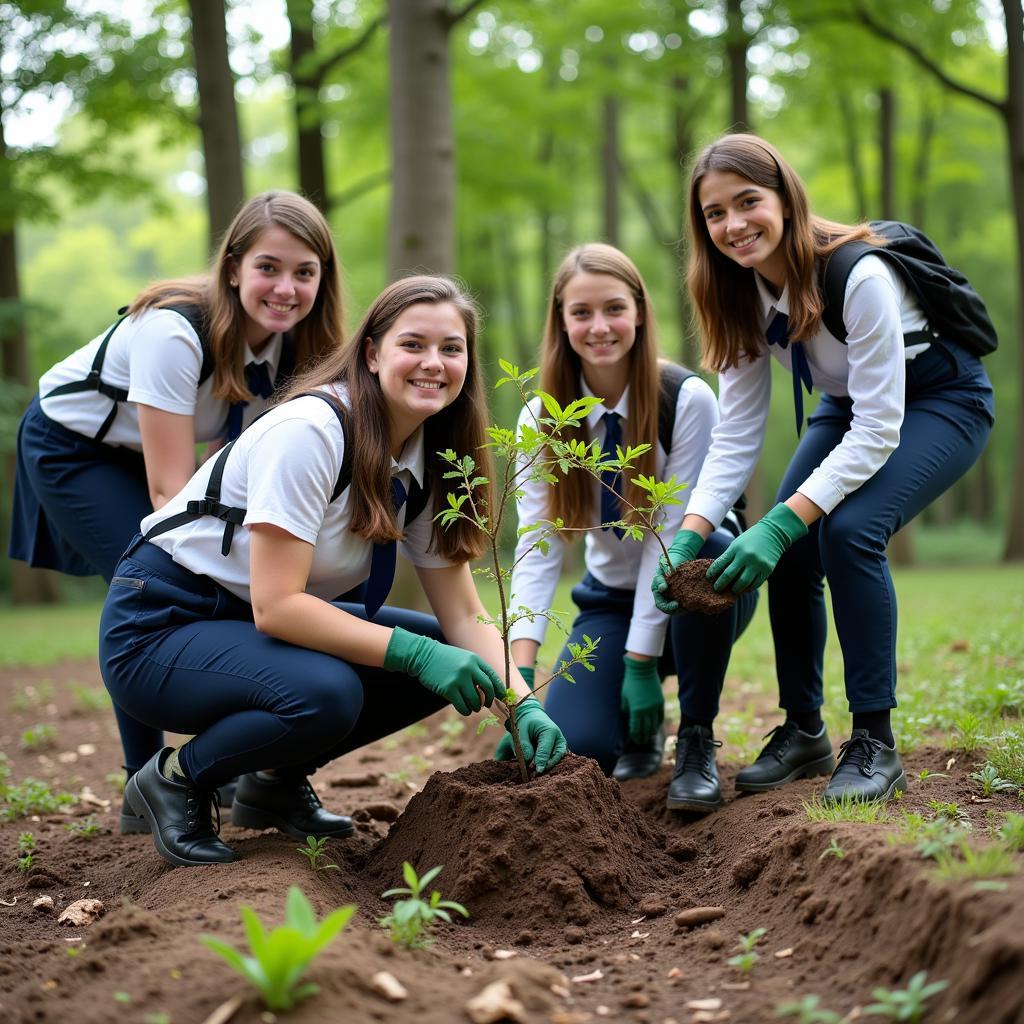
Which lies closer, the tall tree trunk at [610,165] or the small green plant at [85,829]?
the small green plant at [85,829]

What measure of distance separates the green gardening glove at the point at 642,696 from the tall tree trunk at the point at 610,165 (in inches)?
441

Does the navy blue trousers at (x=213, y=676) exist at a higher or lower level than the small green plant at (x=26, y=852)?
higher

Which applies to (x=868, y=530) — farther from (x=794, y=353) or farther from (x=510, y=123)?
(x=510, y=123)

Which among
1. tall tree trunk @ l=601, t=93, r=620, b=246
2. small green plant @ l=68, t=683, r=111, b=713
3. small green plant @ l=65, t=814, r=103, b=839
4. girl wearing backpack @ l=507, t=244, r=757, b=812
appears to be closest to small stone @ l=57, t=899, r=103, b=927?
small green plant @ l=65, t=814, r=103, b=839

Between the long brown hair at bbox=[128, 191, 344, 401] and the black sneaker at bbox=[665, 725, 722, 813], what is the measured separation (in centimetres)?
181

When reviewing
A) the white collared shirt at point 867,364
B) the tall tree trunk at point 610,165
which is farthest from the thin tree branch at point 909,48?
the white collared shirt at point 867,364

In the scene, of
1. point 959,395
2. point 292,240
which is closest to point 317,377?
point 292,240

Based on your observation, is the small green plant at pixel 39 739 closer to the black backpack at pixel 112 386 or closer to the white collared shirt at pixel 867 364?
the black backpack at pixel 112 386

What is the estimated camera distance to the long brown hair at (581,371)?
12.5 ft

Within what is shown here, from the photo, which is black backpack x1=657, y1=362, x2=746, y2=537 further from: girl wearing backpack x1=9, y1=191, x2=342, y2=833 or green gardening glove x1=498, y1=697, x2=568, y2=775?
girl wearing backpack x1=9, y1=191, x2=342, y2=833

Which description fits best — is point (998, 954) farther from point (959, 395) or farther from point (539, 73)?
point (539, 73)

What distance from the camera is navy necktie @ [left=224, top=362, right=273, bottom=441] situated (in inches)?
149

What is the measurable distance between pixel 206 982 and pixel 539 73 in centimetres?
1482

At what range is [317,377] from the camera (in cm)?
319
